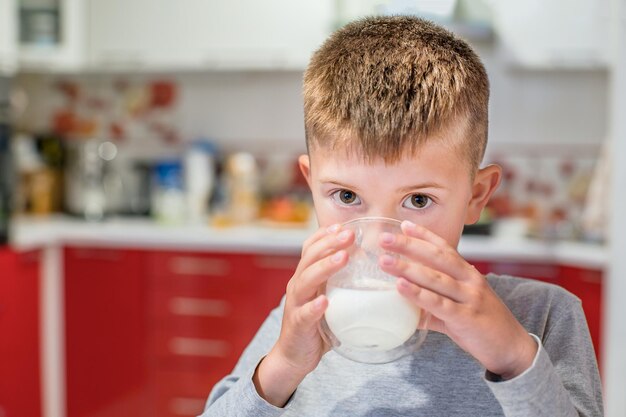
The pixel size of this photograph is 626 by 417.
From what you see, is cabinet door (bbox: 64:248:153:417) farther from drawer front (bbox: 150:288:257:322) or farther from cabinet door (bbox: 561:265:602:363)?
cabinet door (bbox: 561:265:602:363)

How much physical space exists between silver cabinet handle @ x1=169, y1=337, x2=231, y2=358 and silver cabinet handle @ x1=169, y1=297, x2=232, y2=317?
0.10 meters

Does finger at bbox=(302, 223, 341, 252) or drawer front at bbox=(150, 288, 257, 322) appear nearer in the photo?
finger at bbox=(302, 223, 341, 252)

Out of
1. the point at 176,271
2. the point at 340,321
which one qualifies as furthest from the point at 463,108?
the point at 176,271

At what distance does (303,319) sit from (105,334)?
8.88 ft

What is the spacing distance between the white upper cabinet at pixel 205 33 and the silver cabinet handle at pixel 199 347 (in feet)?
3.84

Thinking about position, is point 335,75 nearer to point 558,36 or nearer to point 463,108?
point 463,108

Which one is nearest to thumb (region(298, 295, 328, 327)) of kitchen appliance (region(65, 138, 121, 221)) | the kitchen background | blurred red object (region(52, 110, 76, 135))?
the kitchen background

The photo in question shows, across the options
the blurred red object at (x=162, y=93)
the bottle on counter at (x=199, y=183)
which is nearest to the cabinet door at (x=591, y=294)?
the bottle on counter at (x=199, y=183)

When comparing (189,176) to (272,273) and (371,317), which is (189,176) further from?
(371,317)

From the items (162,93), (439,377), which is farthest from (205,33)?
(439,377)

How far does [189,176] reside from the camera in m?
3.69

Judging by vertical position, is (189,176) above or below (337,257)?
below

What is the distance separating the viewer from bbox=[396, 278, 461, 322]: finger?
751 millimetres

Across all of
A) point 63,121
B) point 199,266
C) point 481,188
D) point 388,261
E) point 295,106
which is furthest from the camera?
point 63,121
